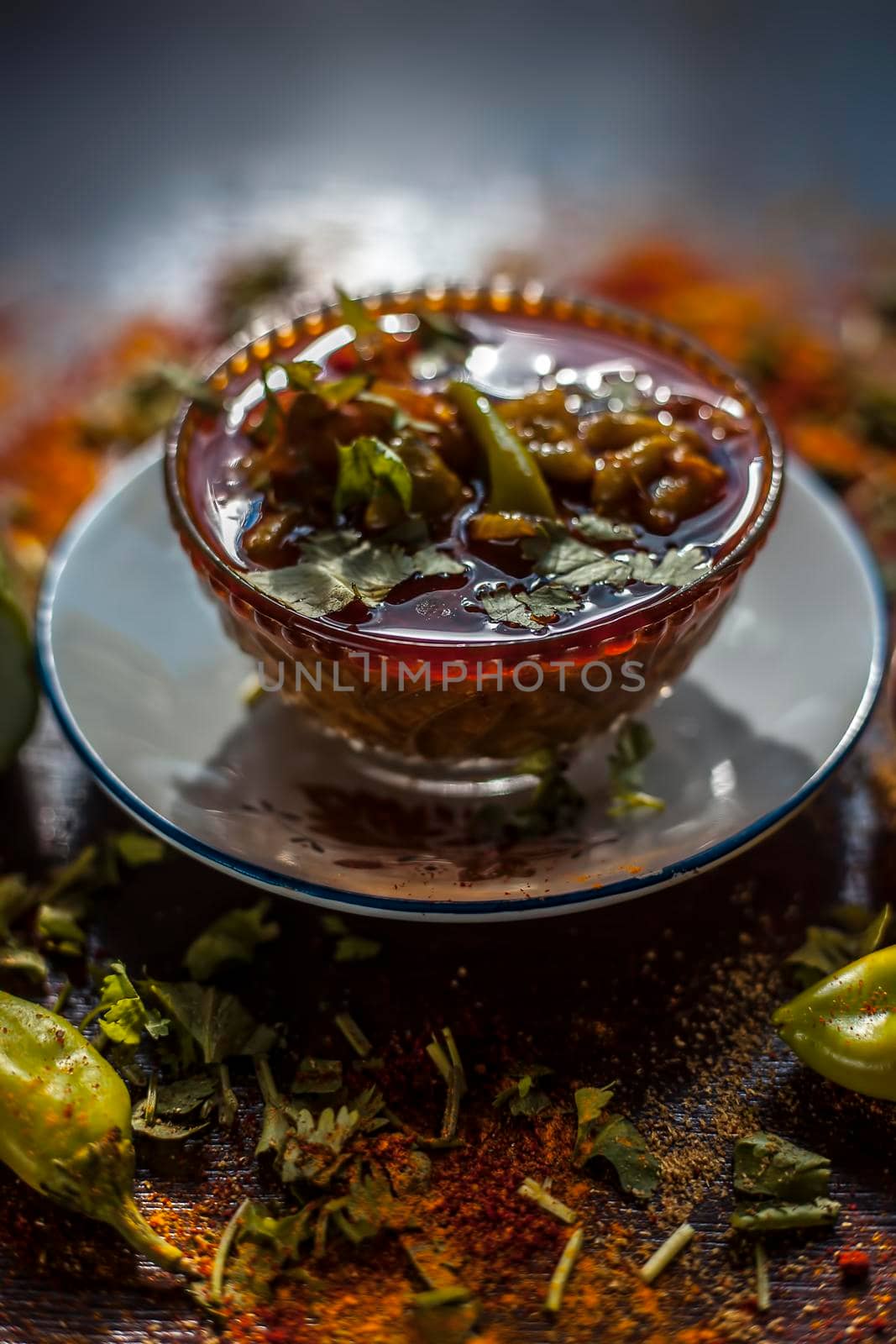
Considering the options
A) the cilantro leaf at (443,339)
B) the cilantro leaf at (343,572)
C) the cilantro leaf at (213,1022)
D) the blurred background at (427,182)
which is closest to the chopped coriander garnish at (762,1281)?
the cilantro leaf at (213,1022)

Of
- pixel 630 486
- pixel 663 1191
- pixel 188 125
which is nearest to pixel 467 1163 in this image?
pixel 663 1191

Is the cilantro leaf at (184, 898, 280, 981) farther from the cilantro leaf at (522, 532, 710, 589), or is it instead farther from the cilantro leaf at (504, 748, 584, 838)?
the cilantro leaf at (522, 532, 710, 589)

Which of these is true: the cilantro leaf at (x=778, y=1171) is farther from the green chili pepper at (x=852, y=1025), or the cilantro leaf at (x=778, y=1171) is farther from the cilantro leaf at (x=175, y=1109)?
the cilantro leaf at (x=175, y=1109)

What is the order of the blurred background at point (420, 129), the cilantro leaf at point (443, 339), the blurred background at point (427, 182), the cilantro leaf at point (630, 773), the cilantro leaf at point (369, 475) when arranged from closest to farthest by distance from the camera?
1. the cilantro leaf at point (369, 475)
2. the cilantro leaf at point (630, 773)
3. the cilantro leaf at point (443, 339)
4. the blurred background at point (427, 182)
5. the blurred background at point (420, 129)

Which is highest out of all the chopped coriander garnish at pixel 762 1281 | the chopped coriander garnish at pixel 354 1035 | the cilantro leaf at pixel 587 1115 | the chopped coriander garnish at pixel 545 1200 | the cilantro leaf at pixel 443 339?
the cilantro leaf at pixel 443 339

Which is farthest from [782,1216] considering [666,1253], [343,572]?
[343,572]

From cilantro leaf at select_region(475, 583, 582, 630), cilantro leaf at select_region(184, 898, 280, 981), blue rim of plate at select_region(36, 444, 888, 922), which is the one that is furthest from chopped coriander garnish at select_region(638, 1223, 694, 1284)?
cilantro leaf at select_region(475, 583, 582, 630)

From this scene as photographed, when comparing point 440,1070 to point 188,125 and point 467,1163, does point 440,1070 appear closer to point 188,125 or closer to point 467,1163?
point 467,1163
